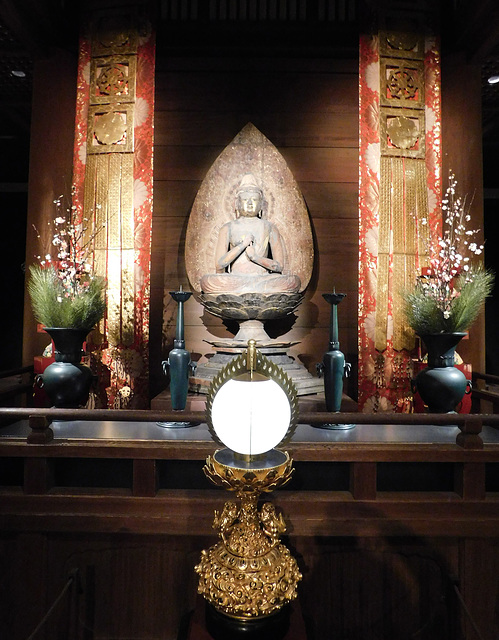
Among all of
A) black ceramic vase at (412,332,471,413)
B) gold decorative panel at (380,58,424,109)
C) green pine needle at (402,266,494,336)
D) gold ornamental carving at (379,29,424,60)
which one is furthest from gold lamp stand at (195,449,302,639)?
gold ornamental carving at (379,29,424,60)

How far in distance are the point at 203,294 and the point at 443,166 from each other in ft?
6.59

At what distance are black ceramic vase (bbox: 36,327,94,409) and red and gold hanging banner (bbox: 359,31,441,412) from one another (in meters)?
1.84

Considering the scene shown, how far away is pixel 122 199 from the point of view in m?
3.22

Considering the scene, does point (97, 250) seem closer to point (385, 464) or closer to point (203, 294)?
point (203, 294)

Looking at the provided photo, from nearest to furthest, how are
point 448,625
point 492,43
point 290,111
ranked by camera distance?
point 448,625 → point 492,43 → point 290,111

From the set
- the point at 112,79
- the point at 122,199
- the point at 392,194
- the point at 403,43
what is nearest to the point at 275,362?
the point at 392,194

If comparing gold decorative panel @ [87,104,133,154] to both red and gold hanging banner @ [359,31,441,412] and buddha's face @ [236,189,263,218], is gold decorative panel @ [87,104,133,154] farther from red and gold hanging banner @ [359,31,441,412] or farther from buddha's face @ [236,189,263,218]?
red and gold hanging banner @ [359,31,441,412]

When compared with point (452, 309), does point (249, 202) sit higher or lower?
higher

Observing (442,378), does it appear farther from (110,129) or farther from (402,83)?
(110,129)

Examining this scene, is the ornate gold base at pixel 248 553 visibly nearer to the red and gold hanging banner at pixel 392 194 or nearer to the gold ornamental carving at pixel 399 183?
the red and gold hanging banner at pixel 392 194

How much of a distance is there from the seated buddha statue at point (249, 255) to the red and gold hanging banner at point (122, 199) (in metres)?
0.54

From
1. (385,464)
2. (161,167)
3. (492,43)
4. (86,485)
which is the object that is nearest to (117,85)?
(161,167)

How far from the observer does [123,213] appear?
3.22m

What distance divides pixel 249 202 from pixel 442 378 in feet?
5.98
